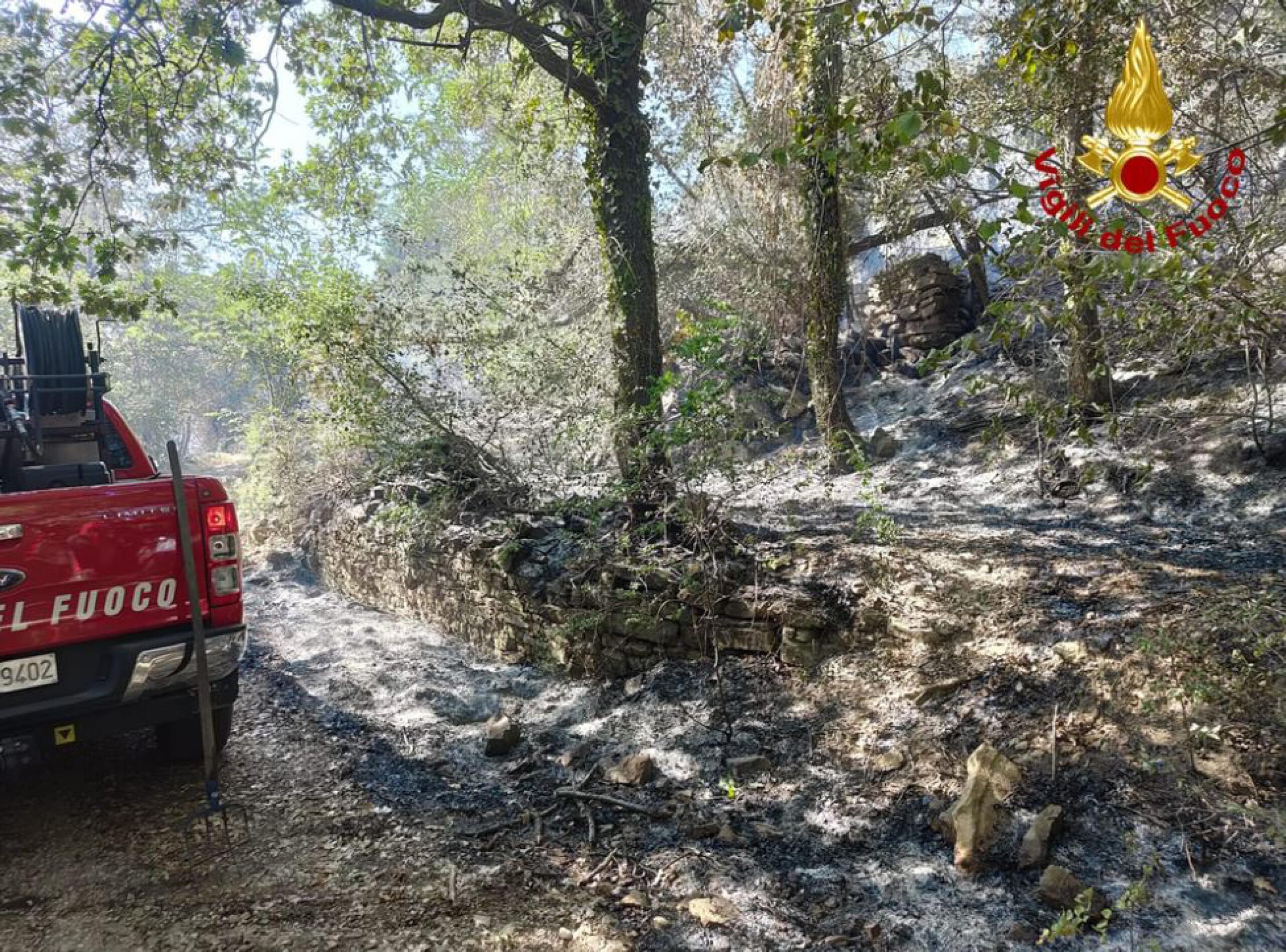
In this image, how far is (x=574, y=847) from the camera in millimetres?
3174

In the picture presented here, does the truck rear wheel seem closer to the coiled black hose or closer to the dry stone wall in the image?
the coiled black hose

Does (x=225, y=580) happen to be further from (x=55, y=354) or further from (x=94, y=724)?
(x=55, y=354)

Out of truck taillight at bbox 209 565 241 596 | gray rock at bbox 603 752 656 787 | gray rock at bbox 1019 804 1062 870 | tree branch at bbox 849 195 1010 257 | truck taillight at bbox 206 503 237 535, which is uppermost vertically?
tree branch at bbox 849 195 1010 257

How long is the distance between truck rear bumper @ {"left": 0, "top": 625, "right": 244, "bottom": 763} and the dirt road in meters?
0.55

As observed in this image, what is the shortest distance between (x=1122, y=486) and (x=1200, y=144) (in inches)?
96.7

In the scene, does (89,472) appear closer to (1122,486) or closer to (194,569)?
(194,569)

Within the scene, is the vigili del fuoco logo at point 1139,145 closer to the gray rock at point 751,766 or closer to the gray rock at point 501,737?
the gray rock at point 751,766

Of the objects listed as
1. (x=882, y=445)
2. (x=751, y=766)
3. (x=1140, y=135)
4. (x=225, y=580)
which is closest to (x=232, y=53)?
(x=225, y=580)

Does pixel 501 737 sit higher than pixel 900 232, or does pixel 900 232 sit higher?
pixel 900 232

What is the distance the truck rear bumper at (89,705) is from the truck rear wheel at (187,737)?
0.58m

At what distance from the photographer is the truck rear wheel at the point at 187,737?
12.5 feet

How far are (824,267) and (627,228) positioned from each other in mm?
2897

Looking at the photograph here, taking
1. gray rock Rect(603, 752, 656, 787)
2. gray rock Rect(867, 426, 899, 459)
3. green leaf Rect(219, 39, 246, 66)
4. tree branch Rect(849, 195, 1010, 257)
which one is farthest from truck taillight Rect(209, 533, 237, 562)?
gray rock Rect(867, 426, 899, 459)

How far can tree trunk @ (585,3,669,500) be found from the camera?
547cm
